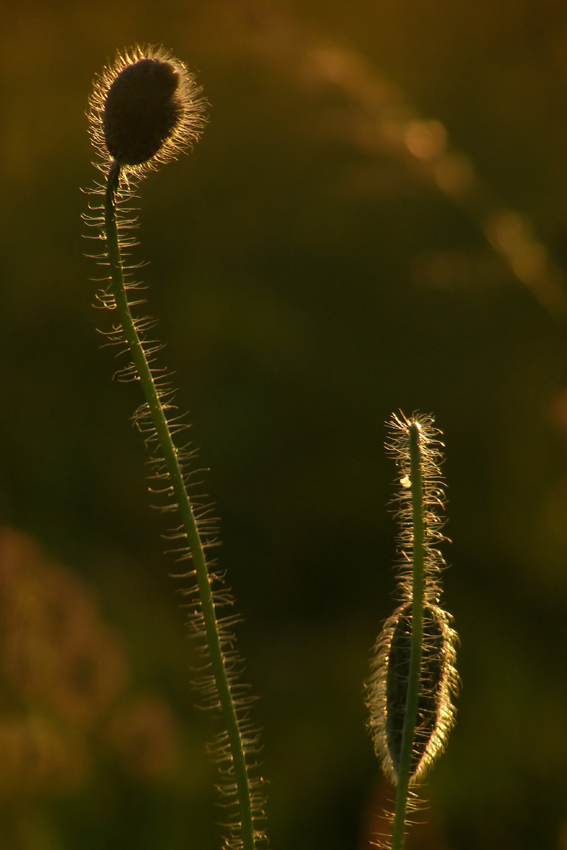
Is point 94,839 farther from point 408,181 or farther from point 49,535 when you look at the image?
point 408,181

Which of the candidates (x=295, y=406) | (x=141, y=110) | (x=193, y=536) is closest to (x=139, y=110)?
(x=141, y=110)

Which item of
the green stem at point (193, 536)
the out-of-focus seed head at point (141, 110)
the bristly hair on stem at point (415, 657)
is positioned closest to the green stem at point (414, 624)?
the bristly hair on stem at point (415, 657)

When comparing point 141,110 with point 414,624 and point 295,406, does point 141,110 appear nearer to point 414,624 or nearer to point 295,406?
point 414,624

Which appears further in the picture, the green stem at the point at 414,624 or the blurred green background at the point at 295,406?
the blurred green background at the point at 295,406

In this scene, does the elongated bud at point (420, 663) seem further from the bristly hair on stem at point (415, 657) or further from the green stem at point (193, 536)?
the green stem at point (193, 536)

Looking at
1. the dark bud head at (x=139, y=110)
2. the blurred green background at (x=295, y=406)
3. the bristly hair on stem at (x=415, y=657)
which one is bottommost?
the bristly hair on stem at (x=415, y=657)

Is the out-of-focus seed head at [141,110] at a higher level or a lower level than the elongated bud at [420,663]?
higher

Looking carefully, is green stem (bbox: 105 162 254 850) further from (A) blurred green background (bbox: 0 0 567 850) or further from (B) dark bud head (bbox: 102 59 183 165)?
(A) blurred green background (bbox: 0 0 567 850)

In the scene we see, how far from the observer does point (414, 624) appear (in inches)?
46.7

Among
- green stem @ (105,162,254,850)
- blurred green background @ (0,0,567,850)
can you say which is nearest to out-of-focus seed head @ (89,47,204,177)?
green stem @ (105,162,254,850)

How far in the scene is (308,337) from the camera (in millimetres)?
5641

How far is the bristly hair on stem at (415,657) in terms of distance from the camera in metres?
1.17

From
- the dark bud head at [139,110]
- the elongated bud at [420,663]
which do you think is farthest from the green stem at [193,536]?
the elongated bud at [420,663]

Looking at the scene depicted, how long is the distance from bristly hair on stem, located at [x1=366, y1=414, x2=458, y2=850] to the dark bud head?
500mm
